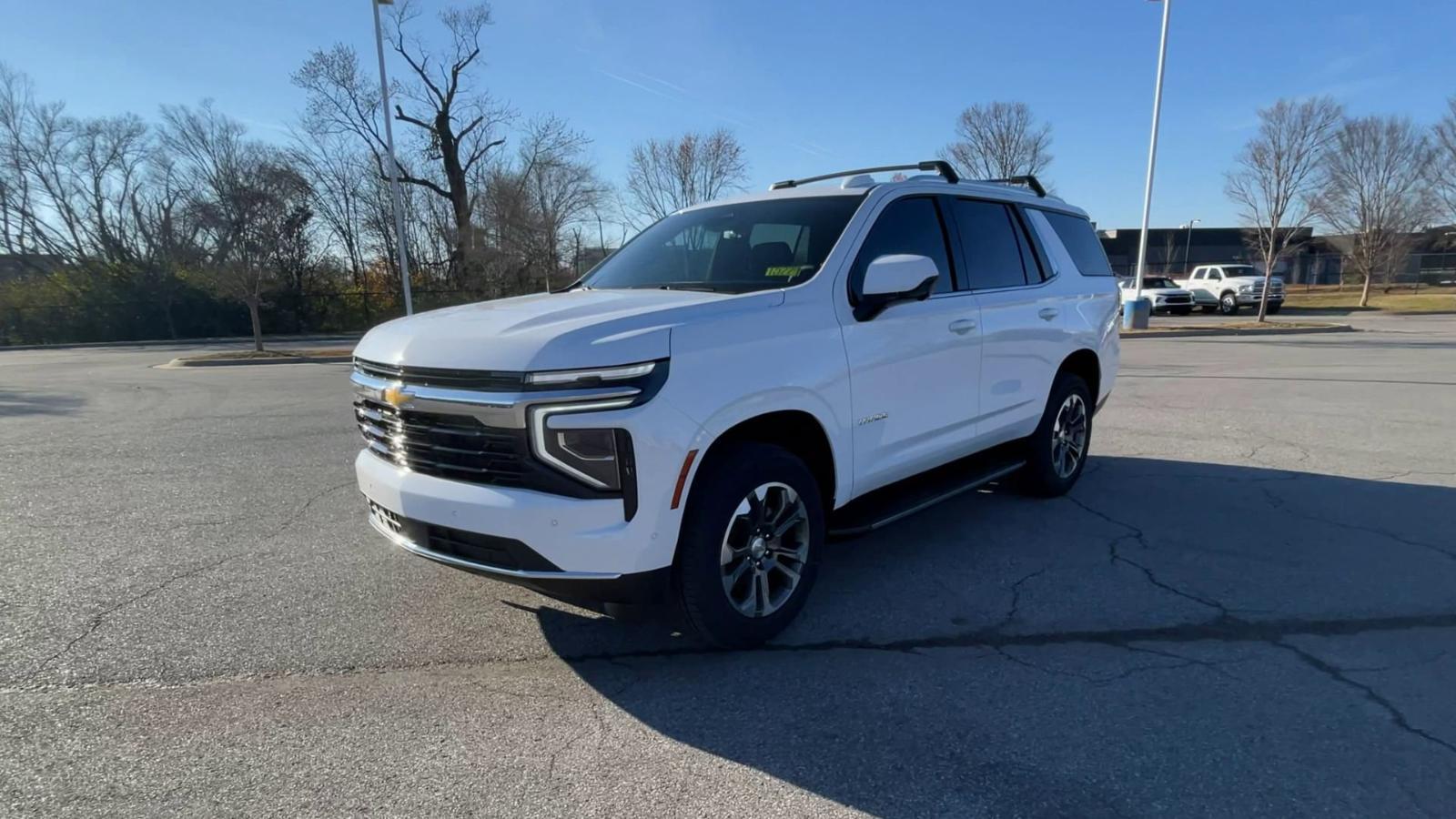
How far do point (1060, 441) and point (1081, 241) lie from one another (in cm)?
167

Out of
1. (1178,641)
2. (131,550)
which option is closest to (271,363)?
(131,550)

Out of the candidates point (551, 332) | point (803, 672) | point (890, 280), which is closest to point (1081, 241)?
point (890, 280)

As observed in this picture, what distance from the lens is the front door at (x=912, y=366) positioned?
3695 mm

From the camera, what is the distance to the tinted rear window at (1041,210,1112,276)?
18.8ft

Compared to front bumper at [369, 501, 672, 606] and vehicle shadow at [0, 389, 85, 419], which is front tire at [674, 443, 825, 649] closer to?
front bumper at [369, 501, 672, 606]

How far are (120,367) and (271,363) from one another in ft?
11.3

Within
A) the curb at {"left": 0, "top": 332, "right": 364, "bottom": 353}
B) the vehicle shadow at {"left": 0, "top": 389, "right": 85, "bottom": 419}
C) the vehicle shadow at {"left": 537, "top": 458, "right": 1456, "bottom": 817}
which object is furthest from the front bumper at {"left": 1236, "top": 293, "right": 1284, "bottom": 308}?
the vehicle shadow at {"left": 0, "top": 389, "right": 85, "bottom": 419}

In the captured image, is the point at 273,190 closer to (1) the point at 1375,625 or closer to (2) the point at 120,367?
(2) the point at 120,367

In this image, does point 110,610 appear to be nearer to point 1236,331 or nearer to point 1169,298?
point 1236,331

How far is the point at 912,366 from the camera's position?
396 cm

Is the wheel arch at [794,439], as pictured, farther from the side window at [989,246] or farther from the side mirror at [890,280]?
the side window at [989,246]

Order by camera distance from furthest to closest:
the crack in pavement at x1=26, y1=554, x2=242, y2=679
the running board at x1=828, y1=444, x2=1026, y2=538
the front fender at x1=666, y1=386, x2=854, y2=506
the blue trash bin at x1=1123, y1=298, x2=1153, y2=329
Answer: the blue trash bin at x1=1123, y1=298, x2=1153, y2=329
the running board at x1=828, y1=444, x2=1026, y2=538
the crack in pavement at x1=26, y1=554, x2=242, y2=679
the front fender at x1=666, y1=386, x2=854, y2=506

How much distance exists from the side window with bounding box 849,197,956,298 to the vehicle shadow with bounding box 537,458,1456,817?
166cm

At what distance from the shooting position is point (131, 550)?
4.81 meters
